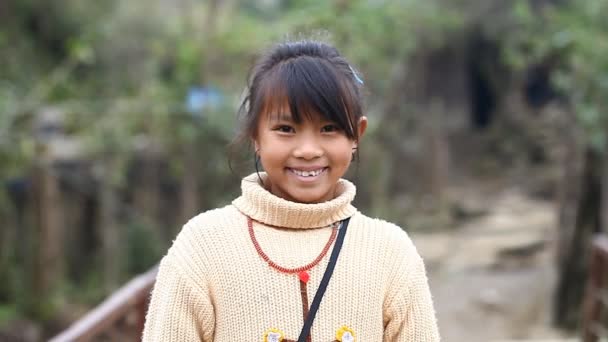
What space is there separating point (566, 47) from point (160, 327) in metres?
6.01

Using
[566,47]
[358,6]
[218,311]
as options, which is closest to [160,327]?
[218,311]

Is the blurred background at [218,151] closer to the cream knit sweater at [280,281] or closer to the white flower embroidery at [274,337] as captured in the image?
the cream knit sweater at [280,281]

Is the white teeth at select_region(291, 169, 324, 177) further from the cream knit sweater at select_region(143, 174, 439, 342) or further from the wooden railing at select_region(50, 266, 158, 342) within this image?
the wooden railing at select_region(50, 266, 158, 342)

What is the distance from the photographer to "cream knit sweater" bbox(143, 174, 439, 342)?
123cm

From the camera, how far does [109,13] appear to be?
10492mm

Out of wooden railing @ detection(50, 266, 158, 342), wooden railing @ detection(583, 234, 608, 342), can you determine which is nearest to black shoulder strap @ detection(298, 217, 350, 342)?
wooden railing @ detection(50, 266, 158, 342)

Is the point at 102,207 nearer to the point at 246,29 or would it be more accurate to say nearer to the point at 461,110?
the point at 246,29

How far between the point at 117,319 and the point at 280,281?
3.94ft

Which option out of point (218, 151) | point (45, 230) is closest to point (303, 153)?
point (45, 230)

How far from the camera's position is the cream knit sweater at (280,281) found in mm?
1229

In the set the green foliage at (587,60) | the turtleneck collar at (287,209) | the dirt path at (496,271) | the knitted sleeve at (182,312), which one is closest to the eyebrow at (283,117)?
the turtleneck collar at (287,209)

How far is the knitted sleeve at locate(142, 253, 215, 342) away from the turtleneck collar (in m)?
0.16

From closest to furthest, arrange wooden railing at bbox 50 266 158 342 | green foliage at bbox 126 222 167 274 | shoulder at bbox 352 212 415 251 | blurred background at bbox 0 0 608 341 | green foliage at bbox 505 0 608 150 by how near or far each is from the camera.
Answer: shoulder at bbox 352 212 415 251, wooden railing at bbox 50 266 158 342, green foliage at bbox 505 0 608 150, blurred background at bbox 0 0 608 341, green foliage at bbox 126 222 167 274

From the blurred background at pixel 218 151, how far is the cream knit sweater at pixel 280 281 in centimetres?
351
